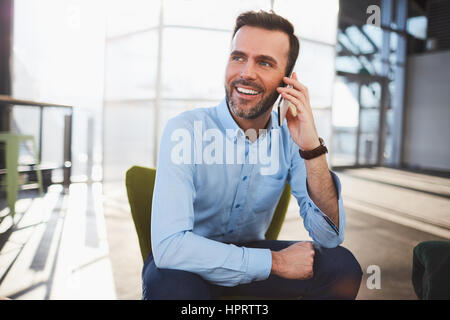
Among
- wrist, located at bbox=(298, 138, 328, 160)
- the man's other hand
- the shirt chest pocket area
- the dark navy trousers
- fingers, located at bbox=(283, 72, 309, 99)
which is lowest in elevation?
the dark navy trousers

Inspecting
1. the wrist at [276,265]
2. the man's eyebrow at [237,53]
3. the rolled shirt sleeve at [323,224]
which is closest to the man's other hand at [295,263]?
the wrist at [276,265]

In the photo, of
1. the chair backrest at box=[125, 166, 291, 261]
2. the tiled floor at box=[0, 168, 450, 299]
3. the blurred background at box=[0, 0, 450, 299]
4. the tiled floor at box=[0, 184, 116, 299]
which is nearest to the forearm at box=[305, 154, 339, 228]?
the chair backrest at box=[125, 166, 291, 261]

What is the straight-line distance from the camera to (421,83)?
930 cm

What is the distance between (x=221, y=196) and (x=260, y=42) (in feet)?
1.82

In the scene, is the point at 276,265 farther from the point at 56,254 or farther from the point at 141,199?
the point at 56,254

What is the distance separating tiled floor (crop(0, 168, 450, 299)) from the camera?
6.73 feet

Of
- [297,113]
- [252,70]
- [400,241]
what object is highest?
[252,70]

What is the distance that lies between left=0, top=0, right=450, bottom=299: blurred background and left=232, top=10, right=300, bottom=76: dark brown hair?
43.3 inches

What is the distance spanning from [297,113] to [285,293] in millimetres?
555

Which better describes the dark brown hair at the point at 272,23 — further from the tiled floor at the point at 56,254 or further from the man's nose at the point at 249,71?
the tiled floor at the point at 56,254

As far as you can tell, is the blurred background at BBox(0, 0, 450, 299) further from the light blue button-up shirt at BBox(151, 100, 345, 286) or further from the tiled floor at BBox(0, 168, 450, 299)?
the light blue button-up shirt at BBox(151, 100, 345, 286)
